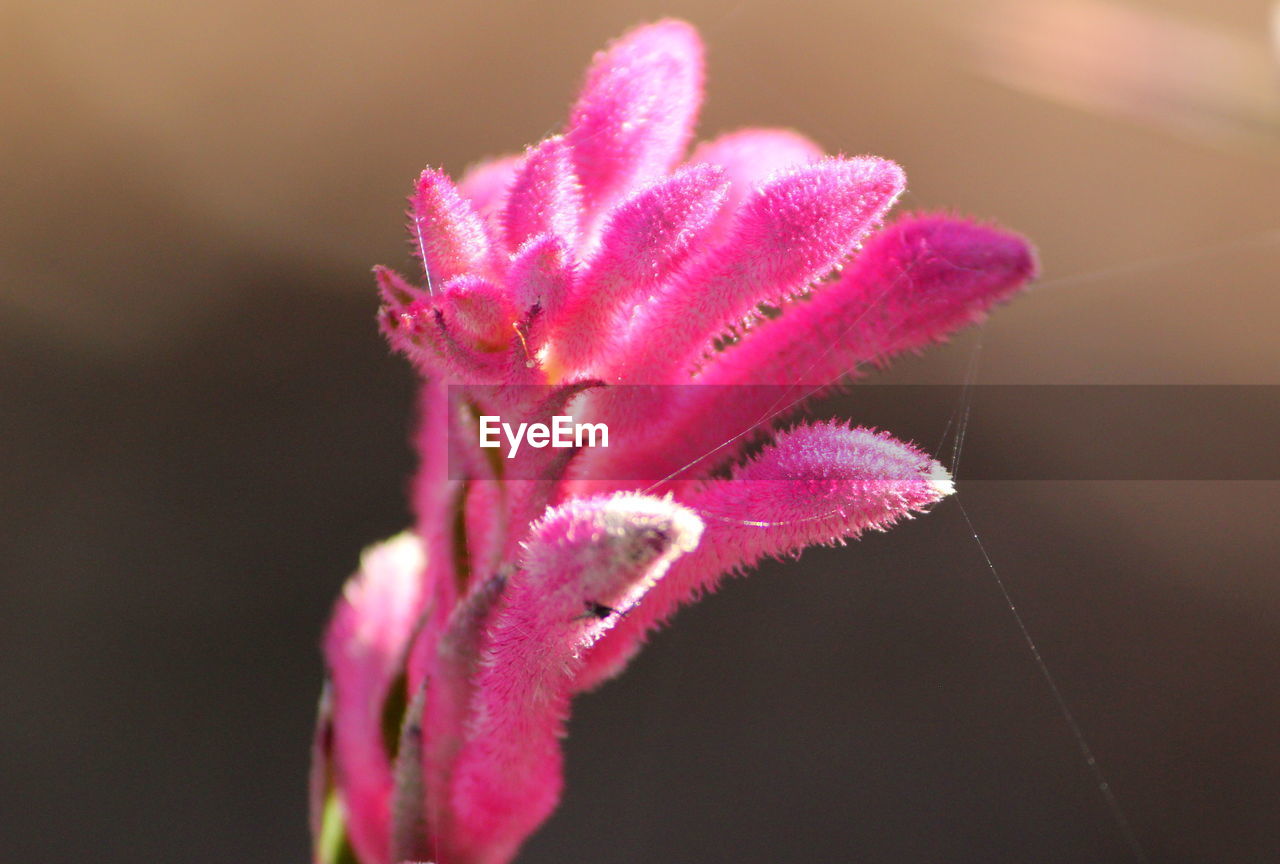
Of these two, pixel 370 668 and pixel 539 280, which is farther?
pixel 370 668

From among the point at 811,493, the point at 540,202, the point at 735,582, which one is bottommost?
the point at 735,582

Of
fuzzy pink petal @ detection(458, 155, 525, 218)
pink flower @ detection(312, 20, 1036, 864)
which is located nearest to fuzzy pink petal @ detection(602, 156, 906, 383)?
pink flower @ detection(312, 20, 1036, 864)

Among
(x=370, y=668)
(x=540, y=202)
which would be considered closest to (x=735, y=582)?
(x=370, y=668)

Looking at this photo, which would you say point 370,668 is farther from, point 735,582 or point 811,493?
point 735,582

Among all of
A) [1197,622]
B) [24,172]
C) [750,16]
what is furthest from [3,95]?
[1197,622]

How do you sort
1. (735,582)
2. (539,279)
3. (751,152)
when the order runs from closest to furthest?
(539,279)
(751,152)
(735,582)

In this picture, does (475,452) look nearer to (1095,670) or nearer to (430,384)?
(430,384)

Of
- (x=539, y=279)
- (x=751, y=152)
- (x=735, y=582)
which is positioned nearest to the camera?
(x=539, y=279)
